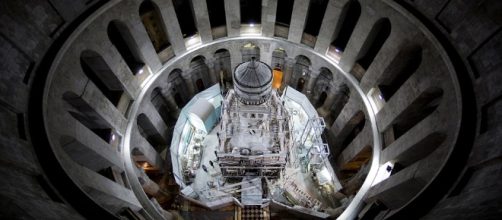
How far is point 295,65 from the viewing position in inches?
1286

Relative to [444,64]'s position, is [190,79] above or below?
above

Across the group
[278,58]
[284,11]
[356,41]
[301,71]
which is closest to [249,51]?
[278,58]

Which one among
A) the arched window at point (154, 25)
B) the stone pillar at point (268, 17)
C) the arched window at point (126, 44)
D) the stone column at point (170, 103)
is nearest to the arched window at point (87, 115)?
the arched window at point (126, 44)

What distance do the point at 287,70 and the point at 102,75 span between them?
1714cm

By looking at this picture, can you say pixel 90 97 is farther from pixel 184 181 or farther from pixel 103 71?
pixel 184 181

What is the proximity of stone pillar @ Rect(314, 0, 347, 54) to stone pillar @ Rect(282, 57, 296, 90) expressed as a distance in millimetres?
3388

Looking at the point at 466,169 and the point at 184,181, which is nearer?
the point at 466,169

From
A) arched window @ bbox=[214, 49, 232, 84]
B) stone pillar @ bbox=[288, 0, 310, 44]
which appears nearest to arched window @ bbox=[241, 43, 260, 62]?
arched window @ bbox=[214, 49, 232, 84]

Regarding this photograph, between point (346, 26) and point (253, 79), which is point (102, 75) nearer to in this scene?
point (253, 79)

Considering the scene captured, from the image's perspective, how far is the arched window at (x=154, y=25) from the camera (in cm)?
2688

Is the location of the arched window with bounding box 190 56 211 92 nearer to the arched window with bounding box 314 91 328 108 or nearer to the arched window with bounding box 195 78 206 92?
the arched window with bounding box 195 78 206 92

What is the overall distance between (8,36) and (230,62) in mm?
20159

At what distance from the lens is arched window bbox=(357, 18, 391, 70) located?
24753 mm

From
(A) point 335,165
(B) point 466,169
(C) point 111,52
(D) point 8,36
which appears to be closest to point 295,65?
(A) point 335,165
